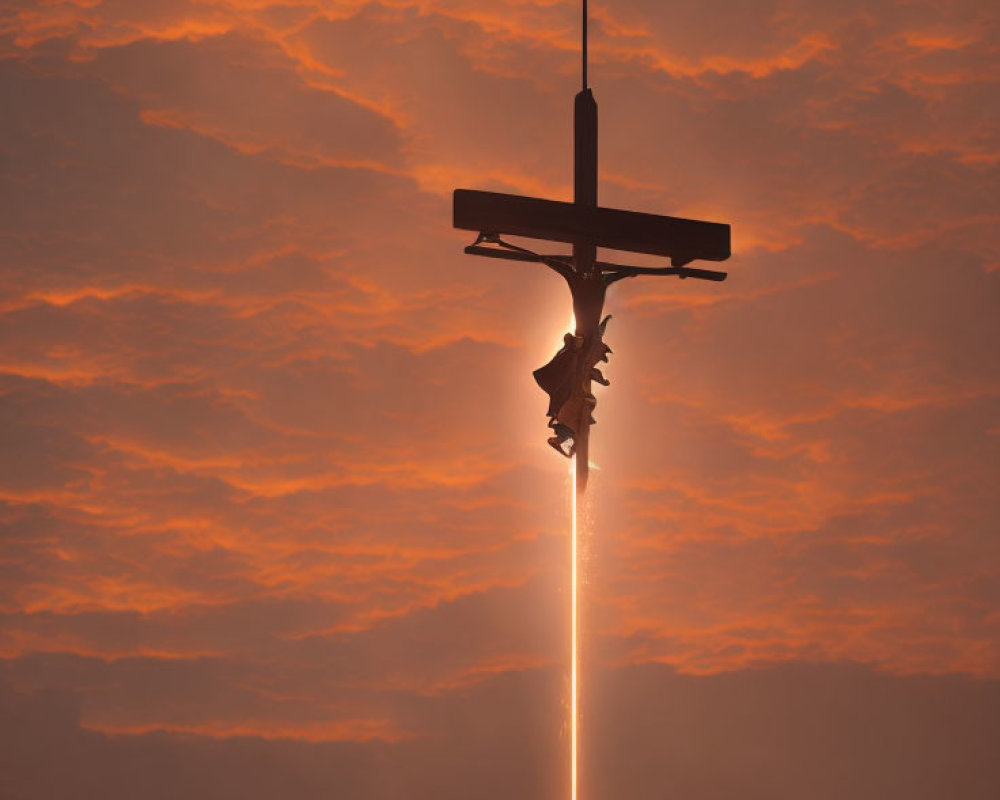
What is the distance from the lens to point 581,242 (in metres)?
3.88

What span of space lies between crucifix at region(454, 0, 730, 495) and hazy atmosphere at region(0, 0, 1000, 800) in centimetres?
292

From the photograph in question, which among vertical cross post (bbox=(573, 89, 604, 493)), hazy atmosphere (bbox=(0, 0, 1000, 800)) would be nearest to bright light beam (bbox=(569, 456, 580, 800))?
Answer: hazy atmosphere (bbox=(0, 0, 1000, 800))

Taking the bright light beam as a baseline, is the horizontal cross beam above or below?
above

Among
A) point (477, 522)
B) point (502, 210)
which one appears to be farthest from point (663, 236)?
point (477, 522)

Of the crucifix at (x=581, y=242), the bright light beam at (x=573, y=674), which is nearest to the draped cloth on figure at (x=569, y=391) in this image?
the crucifix at (x=581, y=242)

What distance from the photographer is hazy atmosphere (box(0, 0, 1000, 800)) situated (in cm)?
648

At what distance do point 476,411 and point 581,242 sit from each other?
10.1 feet

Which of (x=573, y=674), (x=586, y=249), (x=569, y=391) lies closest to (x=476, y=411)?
(x=573, y=674)

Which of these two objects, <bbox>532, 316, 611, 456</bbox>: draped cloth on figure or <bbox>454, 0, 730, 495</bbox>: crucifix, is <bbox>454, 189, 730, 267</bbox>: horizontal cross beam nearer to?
<bbox>454, 0, 730, 495</bbox>: crucifix

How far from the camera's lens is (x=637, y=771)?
21.6 ft

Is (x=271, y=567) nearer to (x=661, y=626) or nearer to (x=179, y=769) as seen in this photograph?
(x=179, y=769)

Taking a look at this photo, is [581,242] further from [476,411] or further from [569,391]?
[476,411]

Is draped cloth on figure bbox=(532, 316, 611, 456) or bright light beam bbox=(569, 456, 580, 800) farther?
bright light beam bbox=(569, 456, 580, 800)

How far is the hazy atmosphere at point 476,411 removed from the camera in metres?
6.48
